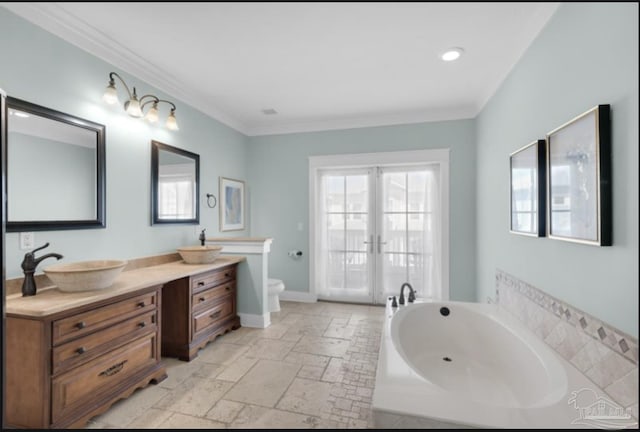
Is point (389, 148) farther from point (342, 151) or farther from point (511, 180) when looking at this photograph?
point (511, 180)

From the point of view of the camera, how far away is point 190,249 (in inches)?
116

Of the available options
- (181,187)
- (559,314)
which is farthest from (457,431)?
(181,187)

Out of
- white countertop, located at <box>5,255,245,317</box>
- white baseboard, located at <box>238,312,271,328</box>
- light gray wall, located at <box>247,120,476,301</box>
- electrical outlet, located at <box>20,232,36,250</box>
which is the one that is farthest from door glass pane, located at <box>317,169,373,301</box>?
electrical outlet, located at <box>20,232,36,250</box>

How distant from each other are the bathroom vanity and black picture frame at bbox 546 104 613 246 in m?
2.64

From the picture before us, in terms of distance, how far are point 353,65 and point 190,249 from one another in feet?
7.58

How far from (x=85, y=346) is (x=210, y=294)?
3.98 ft

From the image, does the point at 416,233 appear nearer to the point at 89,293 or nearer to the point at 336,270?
the point at 336,270

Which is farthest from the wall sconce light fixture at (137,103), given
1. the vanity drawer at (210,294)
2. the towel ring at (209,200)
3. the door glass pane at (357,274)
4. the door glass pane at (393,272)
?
the door glass pane at (393,272)

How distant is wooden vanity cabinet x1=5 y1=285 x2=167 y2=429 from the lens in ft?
5.16

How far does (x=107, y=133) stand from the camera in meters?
2.42

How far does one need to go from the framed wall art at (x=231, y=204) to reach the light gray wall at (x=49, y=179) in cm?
167

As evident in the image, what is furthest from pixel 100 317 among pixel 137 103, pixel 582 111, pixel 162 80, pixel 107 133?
pixel 582 111

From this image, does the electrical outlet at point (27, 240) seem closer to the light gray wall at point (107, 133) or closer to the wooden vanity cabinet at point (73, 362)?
the light gray wall at point (107, 133)

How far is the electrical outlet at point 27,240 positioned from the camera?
6.16 feet
